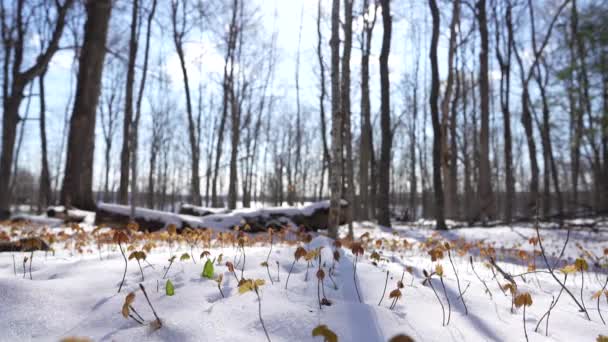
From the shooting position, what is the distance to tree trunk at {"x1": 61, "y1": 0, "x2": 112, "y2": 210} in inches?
350

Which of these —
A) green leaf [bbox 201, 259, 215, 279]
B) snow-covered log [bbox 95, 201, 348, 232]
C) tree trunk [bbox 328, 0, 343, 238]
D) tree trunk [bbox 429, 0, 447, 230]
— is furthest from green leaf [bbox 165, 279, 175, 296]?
tree trunk [bbox 429, 0, 447, 230]

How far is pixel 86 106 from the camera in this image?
9164 millimetres

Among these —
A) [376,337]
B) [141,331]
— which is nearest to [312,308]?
[376,337]

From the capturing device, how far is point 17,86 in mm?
9461

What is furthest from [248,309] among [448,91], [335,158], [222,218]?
[448,91]

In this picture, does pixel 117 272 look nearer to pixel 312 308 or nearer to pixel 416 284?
pixel 312 308

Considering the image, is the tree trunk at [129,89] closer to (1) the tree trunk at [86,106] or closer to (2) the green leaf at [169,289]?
(1) the tree trunk at [86,106]

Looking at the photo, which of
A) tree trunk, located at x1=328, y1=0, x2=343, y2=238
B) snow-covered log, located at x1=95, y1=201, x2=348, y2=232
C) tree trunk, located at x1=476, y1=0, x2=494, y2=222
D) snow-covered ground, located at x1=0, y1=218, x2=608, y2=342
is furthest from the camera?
tree trunk, located at x1=476, y1=0, x2=494, y2=222

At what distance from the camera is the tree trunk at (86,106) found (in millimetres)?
8898

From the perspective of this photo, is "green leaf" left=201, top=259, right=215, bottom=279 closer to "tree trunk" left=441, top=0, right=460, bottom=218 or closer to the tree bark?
the tree bark

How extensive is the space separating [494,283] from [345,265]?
4.46 ft

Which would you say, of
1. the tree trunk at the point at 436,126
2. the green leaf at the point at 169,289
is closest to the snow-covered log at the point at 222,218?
the tree trunk at the point at 436,126

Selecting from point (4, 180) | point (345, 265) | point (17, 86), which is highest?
point (17, 86)

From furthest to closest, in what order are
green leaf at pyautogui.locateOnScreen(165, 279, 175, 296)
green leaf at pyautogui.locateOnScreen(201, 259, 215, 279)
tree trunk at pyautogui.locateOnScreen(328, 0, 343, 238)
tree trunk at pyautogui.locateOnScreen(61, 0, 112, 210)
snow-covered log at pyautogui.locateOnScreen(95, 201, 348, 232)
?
tree trunk at pyautogui.locateOnScreen(61, 0, 112, 210) → snow-covered log at pyautogui.locateOnScreen(95, 201, 348, 232) → tree trunk at pyautogui.locateOnScreen(328, 0, 343, 238) → green leaf at pyautogui.locateOnScreen(201, 259, 215, 279) → green leaf at pyautogui.locateOnScreen(165, 279, 175, 296)
